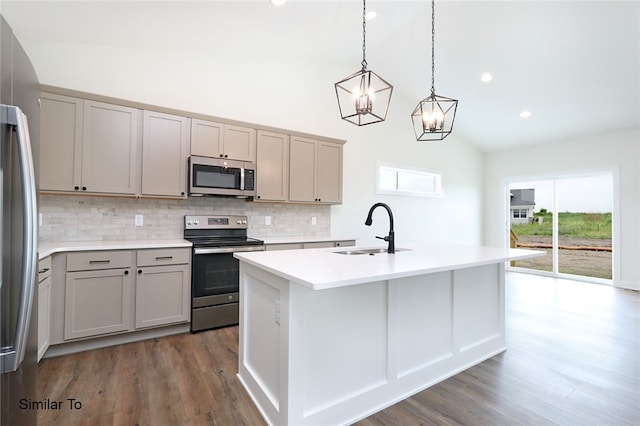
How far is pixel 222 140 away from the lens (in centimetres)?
348

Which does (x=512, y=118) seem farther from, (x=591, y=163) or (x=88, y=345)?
(x=88, y=345)

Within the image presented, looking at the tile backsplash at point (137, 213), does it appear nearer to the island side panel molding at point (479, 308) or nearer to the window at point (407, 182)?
the window at point (407, 182)

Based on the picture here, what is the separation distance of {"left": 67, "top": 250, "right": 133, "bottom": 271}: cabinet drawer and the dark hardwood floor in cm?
72

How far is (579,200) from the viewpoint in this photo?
5801 mm

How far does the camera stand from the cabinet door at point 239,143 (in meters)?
3.52

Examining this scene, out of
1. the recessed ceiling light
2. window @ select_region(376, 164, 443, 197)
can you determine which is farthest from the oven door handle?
the recessed ceiling light

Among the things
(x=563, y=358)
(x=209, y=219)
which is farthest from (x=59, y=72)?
(x=563, y=358)

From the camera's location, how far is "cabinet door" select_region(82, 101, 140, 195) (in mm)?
2814

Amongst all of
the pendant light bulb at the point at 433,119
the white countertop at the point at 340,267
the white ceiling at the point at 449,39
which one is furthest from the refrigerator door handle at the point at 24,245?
the white ceiling at the point at 449,39

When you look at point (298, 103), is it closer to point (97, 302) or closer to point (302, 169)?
point (302, 169)

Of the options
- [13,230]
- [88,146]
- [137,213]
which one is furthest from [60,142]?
[13,230]

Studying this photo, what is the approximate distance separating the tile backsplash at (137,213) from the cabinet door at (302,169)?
37 centimetres

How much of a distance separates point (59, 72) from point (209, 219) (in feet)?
6.58

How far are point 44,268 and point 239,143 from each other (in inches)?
82.5
